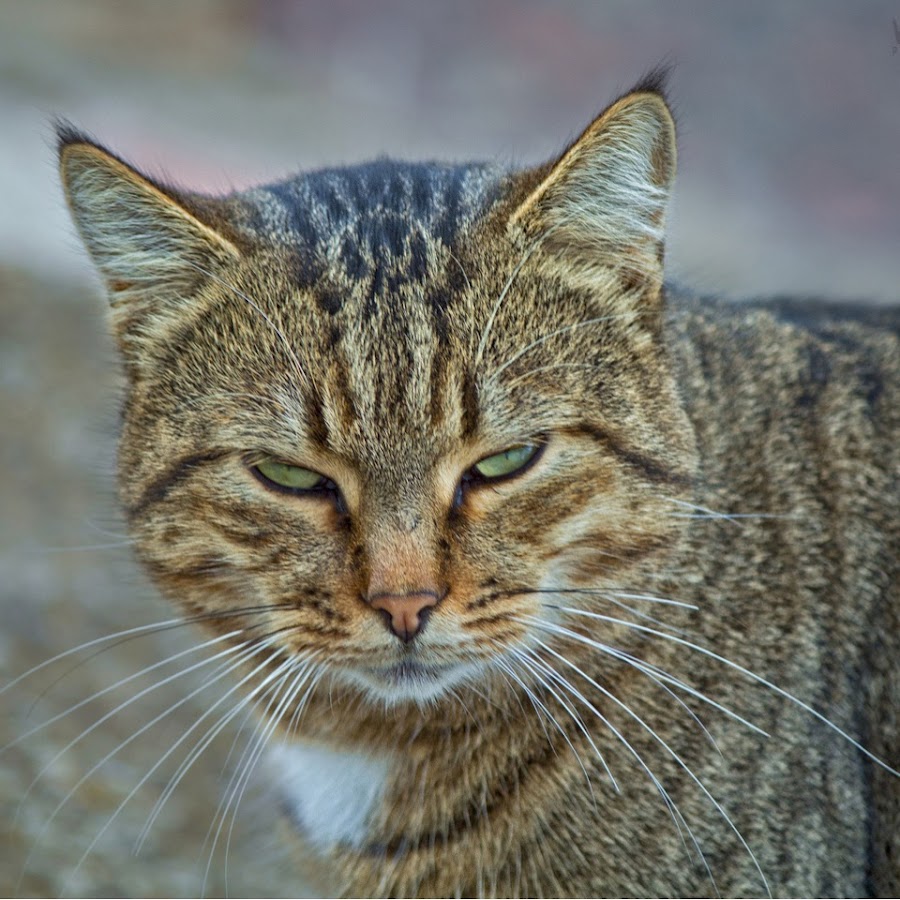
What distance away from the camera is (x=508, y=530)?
2010 mm

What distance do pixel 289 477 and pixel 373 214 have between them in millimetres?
498

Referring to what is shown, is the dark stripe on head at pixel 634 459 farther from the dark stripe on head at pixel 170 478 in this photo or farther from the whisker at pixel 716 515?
the dark stripe on head at pixel 170 478

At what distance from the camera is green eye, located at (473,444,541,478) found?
203cm

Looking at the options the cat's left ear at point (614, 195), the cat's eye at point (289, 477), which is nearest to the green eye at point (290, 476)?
the cat's eye at point (289, 477)

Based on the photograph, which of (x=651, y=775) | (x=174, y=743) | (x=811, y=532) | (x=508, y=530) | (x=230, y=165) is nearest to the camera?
(x=508, y=530)

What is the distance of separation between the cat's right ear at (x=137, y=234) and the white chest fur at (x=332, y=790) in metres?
0.86

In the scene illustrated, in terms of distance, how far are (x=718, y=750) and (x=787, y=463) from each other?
553 millimetres

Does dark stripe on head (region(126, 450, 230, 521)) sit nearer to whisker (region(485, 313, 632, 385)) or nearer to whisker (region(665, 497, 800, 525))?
whisker (region(485, 313, 632, 385))

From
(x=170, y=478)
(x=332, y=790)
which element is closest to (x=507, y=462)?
(x=170, y=478)

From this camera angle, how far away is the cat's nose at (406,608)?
190 cm

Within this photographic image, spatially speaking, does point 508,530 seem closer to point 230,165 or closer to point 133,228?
point 133,228

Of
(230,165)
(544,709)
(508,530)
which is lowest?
(544,709)

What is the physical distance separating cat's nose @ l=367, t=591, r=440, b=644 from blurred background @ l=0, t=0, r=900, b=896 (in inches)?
21.3

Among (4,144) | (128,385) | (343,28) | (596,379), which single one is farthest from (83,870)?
(343,28)
